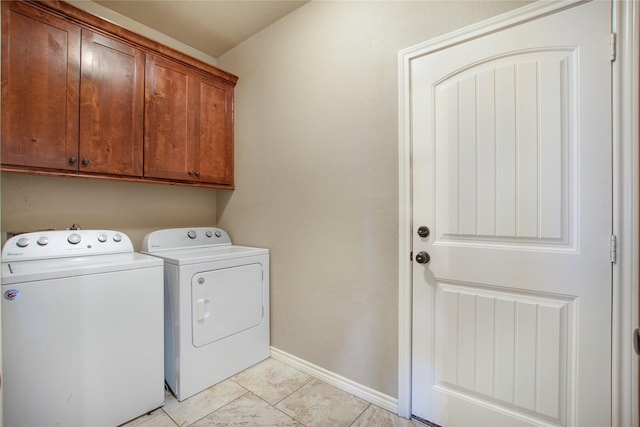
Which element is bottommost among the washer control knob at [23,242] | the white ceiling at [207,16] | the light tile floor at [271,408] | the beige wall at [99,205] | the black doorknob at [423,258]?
the light tile floor at [271,408]

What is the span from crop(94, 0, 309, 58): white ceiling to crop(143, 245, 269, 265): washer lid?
69.0 inches

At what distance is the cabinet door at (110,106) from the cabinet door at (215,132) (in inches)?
17.7

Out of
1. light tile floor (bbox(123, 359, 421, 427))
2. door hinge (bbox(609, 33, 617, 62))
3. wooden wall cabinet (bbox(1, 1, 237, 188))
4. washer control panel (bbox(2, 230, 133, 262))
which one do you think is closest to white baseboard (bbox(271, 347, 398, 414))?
light tile floor (bbox(123, 359, 421, 427))

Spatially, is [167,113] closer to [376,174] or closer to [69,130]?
[69,130]

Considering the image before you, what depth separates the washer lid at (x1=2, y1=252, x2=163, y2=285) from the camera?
1333 mm

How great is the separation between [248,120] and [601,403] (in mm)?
2658

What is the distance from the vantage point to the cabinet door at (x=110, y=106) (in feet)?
5.93

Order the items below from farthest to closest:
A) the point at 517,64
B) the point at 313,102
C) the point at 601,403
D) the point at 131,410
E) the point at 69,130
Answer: the point at 313,102
the point at 69,130
the point at 131,410
the point at 517,64
the point at 601,403

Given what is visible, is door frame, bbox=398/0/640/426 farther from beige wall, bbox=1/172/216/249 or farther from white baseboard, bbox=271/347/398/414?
beige wall, bbox=1/172/216/249

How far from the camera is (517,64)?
1332mm

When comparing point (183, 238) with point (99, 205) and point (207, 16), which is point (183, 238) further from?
point (207, 16)

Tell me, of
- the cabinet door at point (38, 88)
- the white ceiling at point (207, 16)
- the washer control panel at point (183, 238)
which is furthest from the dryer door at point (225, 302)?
the white ceiling at point (207, 16)

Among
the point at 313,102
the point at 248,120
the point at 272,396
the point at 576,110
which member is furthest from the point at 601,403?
the point at 248,120

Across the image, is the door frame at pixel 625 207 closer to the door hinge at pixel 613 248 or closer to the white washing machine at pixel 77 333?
the door hinge at pixel 613 248
